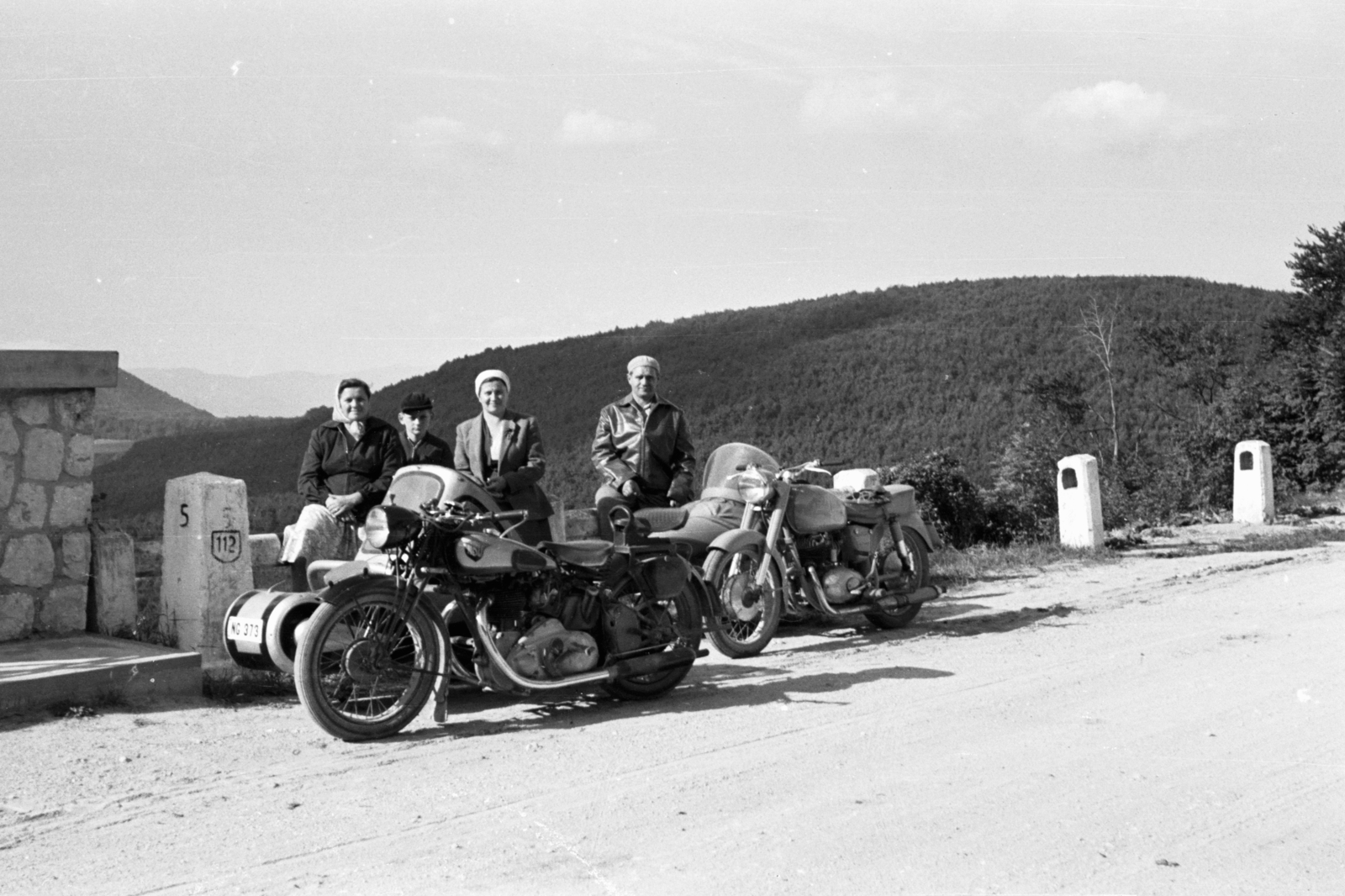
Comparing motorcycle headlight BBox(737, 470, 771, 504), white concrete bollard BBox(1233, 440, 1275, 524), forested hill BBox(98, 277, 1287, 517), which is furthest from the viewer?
forested hill BBox(98, 277, 1287, 517)

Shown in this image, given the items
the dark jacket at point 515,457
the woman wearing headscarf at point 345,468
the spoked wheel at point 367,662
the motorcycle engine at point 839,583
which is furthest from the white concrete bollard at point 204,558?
the motorcycle engine at point 839,583

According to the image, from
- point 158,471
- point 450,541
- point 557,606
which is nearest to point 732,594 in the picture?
point 557,606

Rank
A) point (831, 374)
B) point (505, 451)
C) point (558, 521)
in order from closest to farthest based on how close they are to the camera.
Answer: point (505, 451), point (558, 521), point (831, 374)

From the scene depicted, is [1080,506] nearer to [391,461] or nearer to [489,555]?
[391,461]

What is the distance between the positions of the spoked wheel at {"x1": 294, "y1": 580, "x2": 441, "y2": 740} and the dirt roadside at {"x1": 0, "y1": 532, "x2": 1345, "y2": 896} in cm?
16

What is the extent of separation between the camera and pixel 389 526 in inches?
252

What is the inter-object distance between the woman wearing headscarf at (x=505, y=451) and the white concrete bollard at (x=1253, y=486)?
14249 mm

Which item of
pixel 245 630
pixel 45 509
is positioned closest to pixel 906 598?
pixel 245 630

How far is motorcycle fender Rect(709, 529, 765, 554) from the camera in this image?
8.75 meters

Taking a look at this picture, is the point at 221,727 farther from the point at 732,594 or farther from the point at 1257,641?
the point at 1257,641

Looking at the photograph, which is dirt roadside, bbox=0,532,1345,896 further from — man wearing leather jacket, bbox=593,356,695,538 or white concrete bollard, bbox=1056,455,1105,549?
white concrete bollard, bbox=1056,455,1105,549

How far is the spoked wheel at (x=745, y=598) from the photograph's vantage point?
8742 millimetres

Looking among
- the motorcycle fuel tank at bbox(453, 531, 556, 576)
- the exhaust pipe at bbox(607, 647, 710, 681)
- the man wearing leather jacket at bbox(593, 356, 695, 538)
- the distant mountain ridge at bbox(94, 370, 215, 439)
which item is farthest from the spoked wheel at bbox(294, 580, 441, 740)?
the distant mountain ridge at bbox(94, 370, 215, 439)

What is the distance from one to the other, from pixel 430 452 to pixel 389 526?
2207mm
